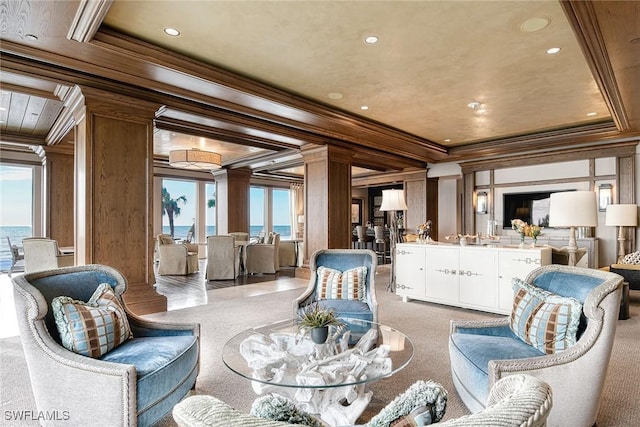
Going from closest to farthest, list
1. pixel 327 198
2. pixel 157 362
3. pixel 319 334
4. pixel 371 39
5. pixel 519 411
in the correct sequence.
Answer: pixel 519 411 < pixel 157 362 < pixel 319 334 < pixel 371 39 < pixel 327 198

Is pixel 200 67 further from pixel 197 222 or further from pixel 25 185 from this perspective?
pixel 197 222

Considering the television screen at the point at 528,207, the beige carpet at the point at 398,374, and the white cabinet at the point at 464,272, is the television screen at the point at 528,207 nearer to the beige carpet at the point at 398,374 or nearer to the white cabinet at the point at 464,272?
the beige carpet at the point at 398,374

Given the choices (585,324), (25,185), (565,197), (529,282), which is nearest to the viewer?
(585,324)

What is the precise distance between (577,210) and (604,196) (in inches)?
Result: 188

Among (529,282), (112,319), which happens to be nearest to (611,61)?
(529,282)

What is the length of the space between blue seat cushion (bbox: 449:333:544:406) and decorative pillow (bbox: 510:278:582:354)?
67 millimetres

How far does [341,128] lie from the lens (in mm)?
6027

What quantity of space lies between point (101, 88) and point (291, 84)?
2147mm

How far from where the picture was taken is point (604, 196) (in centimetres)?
691

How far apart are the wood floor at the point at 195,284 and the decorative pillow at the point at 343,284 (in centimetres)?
241

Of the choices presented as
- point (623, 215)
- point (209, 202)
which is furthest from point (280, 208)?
point (623, 215)

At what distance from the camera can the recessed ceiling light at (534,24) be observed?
116 inches

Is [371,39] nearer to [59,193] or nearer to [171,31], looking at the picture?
[171,31]

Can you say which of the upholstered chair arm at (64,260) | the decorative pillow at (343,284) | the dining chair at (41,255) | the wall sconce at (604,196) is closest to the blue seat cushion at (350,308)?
the decorative pillow at (343,284)
